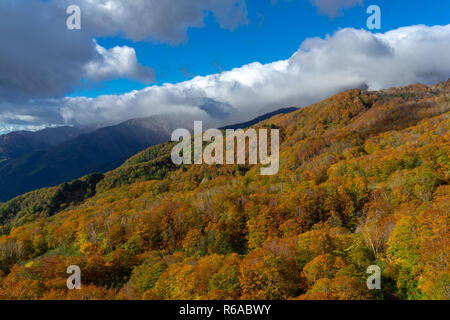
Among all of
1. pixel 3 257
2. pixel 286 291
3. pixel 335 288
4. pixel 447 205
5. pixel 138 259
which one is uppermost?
pixel 447 205

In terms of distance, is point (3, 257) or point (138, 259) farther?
point (3, 257)

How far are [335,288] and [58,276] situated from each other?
50.1 m

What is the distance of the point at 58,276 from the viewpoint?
151 ft

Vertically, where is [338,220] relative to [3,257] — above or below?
above

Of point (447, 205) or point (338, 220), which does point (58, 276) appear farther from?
point (447, 205)

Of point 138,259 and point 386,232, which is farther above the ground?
point 386,232

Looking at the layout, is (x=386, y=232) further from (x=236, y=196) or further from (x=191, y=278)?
(x=236, y=196)

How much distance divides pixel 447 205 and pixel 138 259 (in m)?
62.9

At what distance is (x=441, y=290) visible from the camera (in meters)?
25.6

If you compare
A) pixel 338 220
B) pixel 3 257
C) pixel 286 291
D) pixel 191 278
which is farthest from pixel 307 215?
pixel 3 257
